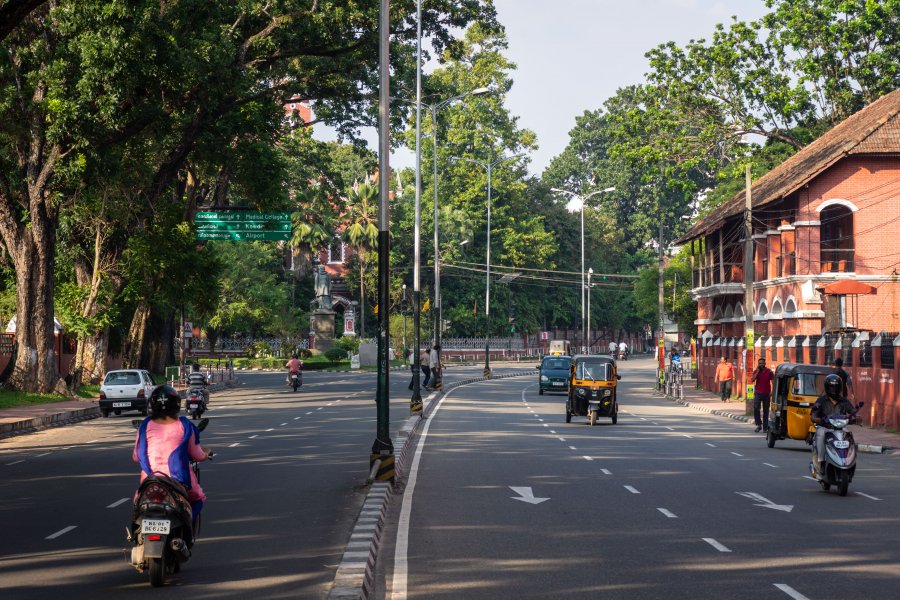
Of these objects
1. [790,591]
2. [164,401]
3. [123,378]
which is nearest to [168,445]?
[164,401]

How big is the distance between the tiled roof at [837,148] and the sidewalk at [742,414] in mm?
7946

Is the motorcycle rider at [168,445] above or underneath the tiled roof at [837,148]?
underneath

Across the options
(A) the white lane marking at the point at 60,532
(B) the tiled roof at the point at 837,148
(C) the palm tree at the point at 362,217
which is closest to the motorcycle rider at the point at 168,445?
(A) the white lane marking at the point at 60,532

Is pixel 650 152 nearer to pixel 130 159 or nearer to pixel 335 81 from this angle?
pixel 335 81

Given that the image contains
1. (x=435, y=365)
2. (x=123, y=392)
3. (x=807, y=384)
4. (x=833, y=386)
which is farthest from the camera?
(x=435, y=365)

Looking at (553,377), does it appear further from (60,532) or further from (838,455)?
(60,532)

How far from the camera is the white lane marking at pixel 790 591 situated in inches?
386

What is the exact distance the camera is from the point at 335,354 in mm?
86000

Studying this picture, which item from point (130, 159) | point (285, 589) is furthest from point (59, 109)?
point (285, 589)

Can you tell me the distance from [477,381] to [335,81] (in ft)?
99.4

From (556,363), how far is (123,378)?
857 inches

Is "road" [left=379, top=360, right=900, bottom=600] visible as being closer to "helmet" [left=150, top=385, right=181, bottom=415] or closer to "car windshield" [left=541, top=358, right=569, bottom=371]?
"helmet" [left=150, top=385, right=181, bottom=415]

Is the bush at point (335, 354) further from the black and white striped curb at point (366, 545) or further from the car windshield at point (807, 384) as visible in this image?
the black and white striped curb at point (366, 545)

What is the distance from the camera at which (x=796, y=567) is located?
1126cm
